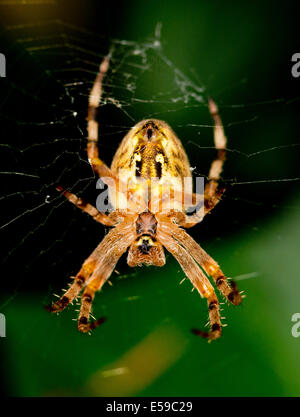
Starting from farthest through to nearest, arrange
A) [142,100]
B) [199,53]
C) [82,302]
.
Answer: [199,53] < [142,100] < [82,302]

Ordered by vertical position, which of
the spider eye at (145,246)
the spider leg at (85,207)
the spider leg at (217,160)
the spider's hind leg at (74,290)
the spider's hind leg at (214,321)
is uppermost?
the spider leg at (217,160)

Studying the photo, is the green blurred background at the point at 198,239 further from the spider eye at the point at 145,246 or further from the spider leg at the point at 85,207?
the spider eye at the point at 145,246

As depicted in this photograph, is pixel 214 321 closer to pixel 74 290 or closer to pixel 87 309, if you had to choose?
pixel 87 309

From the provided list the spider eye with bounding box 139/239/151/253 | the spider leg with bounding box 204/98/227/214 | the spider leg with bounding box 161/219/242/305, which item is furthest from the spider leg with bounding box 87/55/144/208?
the spider leg with bounding box 204/98/227/214

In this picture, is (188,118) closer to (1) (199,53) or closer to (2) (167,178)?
(1) (199,53)

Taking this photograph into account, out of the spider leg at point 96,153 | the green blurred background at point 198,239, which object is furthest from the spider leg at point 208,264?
the green blurred background at point 198,239

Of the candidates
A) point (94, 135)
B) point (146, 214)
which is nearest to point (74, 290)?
point (146, 214)

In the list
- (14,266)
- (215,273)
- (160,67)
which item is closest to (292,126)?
(160,67)
